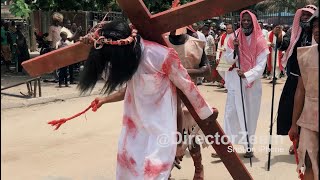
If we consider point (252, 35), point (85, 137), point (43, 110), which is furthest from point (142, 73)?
point (43, 110)

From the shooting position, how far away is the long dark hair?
107 inches

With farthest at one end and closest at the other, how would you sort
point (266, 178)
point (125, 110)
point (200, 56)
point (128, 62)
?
1. point (266, 178)
2. point (200, 56)
3. point (125, 110)
4. point (128, 62)

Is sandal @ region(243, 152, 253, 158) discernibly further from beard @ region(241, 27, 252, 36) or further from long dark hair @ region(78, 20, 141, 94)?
long dark hair @ region(78, 20, 141, 94)

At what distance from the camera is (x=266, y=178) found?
4.79 metres

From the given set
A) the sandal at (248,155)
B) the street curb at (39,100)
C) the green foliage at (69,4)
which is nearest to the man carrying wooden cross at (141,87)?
the sandal at (248,155)

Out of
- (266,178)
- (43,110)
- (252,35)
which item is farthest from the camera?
(43,110)

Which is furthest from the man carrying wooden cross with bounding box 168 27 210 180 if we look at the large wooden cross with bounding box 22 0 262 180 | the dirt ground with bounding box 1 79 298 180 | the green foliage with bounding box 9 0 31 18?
the green foliage with bounding box 9 0 31 18

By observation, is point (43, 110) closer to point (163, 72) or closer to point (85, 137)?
point (85, 137)

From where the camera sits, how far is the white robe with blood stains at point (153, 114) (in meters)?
2.82

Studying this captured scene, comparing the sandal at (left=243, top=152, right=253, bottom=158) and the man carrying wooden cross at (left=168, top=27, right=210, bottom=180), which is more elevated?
the man carrying wooden cross at (left=168, top=27, right=210, bottom=180)

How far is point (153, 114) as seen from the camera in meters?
2.86

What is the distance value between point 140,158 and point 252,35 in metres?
3.01

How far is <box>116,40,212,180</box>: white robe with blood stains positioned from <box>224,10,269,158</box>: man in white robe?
8.58ft

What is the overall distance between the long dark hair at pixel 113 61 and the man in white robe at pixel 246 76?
2787mm
